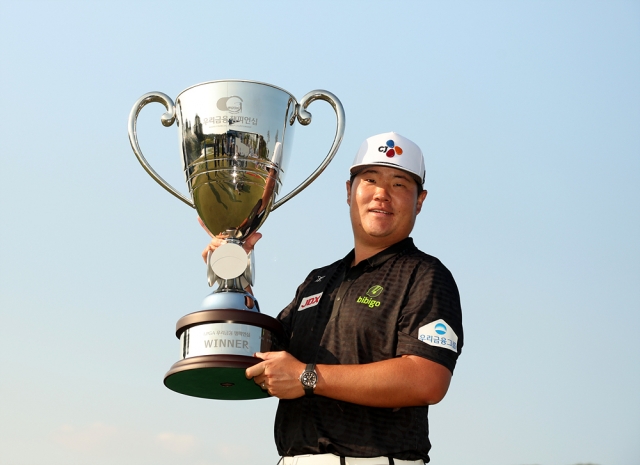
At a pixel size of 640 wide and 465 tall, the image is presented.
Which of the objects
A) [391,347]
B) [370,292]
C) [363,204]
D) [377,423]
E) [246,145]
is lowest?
[377,423]

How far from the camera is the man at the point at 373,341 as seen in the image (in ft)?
14.6

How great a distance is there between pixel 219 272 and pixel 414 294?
109 cm

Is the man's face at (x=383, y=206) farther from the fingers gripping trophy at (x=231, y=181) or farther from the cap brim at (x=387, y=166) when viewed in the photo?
the fingers gripping trophy at (x=231, y=181)

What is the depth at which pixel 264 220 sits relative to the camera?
5492 mm

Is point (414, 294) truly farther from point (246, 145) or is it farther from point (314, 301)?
point (246, 145)

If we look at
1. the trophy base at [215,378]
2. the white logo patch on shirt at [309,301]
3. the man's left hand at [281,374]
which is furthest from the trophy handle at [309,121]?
the man's left hand at [281,374]

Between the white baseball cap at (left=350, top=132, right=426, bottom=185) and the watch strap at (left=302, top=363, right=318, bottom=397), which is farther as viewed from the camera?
the white baseball cap at (left=350, top=132, right=426, bottom=185)

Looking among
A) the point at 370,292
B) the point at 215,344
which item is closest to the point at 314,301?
the point at 370,292

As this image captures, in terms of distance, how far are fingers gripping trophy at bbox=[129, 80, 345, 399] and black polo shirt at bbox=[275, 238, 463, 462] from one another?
25cm

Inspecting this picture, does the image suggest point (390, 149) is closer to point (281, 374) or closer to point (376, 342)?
point (376, 342)

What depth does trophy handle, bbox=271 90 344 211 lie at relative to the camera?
5.50 metres

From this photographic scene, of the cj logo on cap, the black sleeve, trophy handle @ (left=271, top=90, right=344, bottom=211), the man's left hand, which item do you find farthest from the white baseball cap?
the man's left hand

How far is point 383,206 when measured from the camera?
5129 millimetres

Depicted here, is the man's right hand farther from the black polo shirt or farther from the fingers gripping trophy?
the black polo shirt
